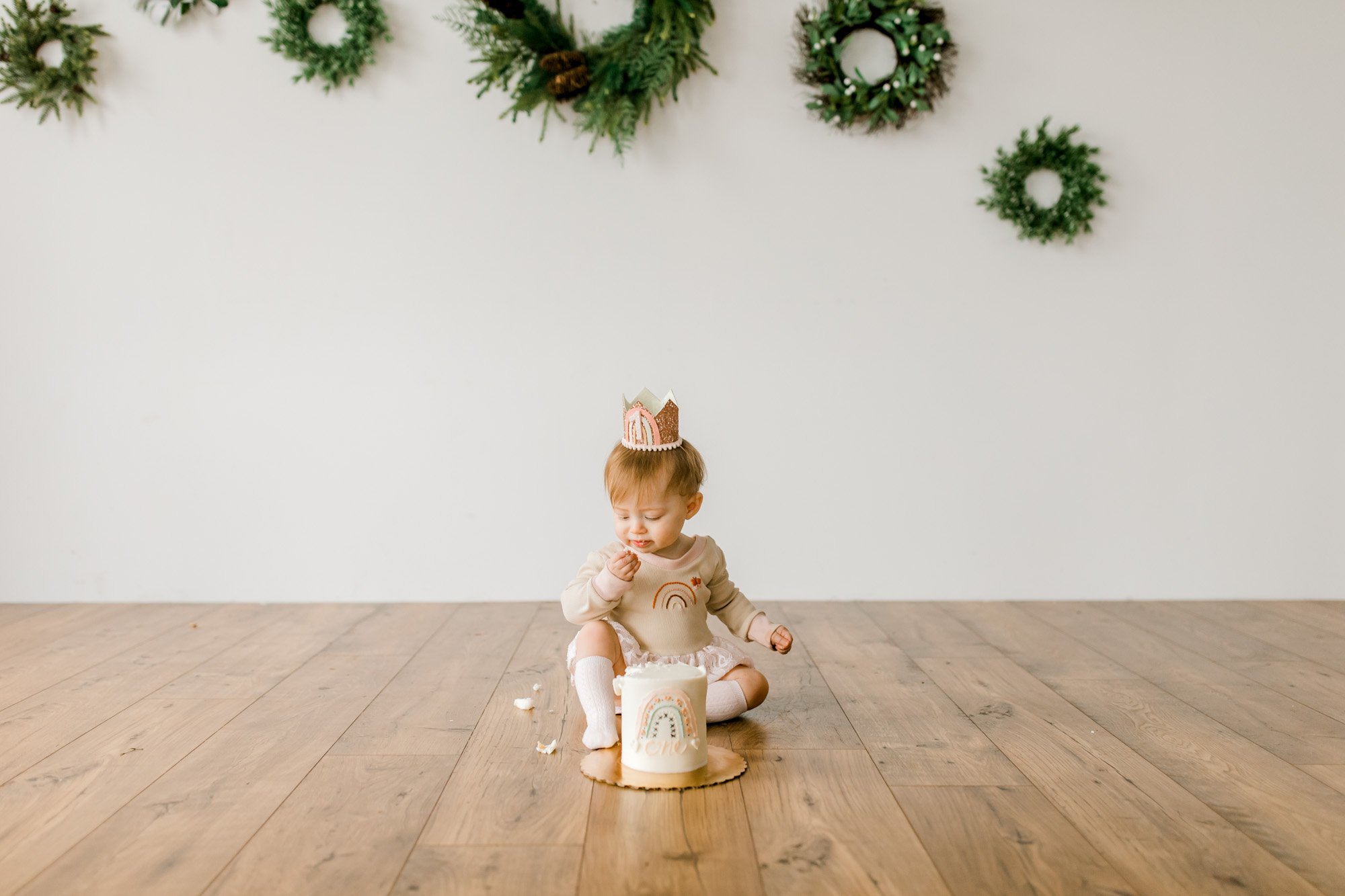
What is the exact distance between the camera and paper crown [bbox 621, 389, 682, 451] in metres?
1.96

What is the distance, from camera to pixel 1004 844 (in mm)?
1394

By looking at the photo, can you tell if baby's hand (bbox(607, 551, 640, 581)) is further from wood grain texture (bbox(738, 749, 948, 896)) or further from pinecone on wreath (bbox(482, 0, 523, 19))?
pinecone on wreath (bbox(482, 0, 523, 19))

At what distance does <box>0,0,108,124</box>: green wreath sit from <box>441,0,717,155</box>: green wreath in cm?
103

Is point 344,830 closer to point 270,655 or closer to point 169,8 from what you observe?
point 270,655

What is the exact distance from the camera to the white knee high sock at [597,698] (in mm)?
1810

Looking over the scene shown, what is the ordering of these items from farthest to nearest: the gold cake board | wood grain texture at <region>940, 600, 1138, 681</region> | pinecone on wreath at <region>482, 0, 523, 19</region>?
pinecone on wreath at <region>482, 0, 523, 19</region> → wood grain texture at <region>940, 600, 1138, 681</region> → the gold cake board

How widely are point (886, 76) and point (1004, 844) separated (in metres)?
2.35

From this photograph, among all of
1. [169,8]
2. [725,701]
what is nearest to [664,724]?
[725,701]

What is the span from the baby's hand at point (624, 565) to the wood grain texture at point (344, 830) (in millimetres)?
395

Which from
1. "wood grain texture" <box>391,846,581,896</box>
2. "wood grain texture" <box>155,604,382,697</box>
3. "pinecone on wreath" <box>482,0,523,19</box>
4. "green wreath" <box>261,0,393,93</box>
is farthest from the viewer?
"green wreath" <box>261,0,393,93</box>

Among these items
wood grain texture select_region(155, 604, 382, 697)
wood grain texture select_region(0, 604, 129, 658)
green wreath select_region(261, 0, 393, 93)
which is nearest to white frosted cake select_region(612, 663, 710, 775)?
wood grain texture select_region(155, 604, 382, 697)

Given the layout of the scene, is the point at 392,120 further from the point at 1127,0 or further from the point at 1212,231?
the point at 1212,231

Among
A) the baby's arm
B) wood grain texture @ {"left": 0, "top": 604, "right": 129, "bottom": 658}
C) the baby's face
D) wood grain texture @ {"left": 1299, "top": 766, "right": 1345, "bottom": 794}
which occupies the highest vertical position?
the baby's face

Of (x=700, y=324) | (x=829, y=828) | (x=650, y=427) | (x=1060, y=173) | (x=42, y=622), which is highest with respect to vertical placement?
(x=1060, y=173)
